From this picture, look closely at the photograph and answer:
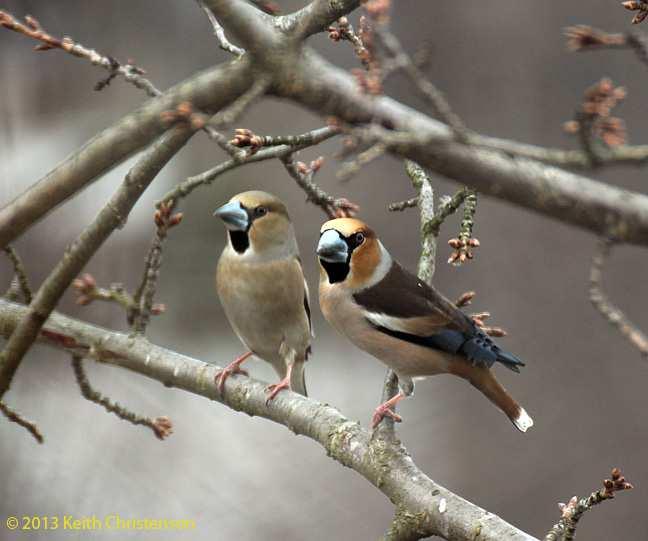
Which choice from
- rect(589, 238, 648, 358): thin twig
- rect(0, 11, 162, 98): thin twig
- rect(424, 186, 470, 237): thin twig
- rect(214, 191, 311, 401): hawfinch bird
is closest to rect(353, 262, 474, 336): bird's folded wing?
rect(424, 186, 470, 237): thin twig

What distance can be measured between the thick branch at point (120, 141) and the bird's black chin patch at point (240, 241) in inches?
44.5

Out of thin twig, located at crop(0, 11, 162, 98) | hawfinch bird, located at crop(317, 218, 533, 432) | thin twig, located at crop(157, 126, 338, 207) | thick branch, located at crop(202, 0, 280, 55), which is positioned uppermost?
thick branch, located at crop(202, 0, 280, 55)

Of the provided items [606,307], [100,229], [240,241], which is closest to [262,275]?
[240,241]

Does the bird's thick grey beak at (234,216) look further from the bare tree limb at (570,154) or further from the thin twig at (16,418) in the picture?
the bare tree limb at (570,154)

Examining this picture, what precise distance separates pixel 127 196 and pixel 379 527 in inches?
104

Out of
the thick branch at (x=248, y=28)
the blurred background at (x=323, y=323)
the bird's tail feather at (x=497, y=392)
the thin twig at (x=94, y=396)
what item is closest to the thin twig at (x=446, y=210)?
the bird's tail feather at (x=497, y=392)

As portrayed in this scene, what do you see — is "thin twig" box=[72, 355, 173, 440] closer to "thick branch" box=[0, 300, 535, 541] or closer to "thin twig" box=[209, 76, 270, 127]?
"thick branch" box=[0, 300, 535, 541]

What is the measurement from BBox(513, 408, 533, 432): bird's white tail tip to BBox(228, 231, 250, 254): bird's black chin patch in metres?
0.86

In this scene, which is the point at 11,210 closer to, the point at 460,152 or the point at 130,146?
the point at 130,146

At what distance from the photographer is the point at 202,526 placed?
4090 mm

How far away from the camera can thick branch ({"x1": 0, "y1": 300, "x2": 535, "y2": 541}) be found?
1.67 meters

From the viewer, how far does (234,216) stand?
2.46m

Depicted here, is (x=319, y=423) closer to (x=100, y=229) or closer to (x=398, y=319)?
(x=398, y=319)

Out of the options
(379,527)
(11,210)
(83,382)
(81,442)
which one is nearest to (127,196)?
(11,210)
